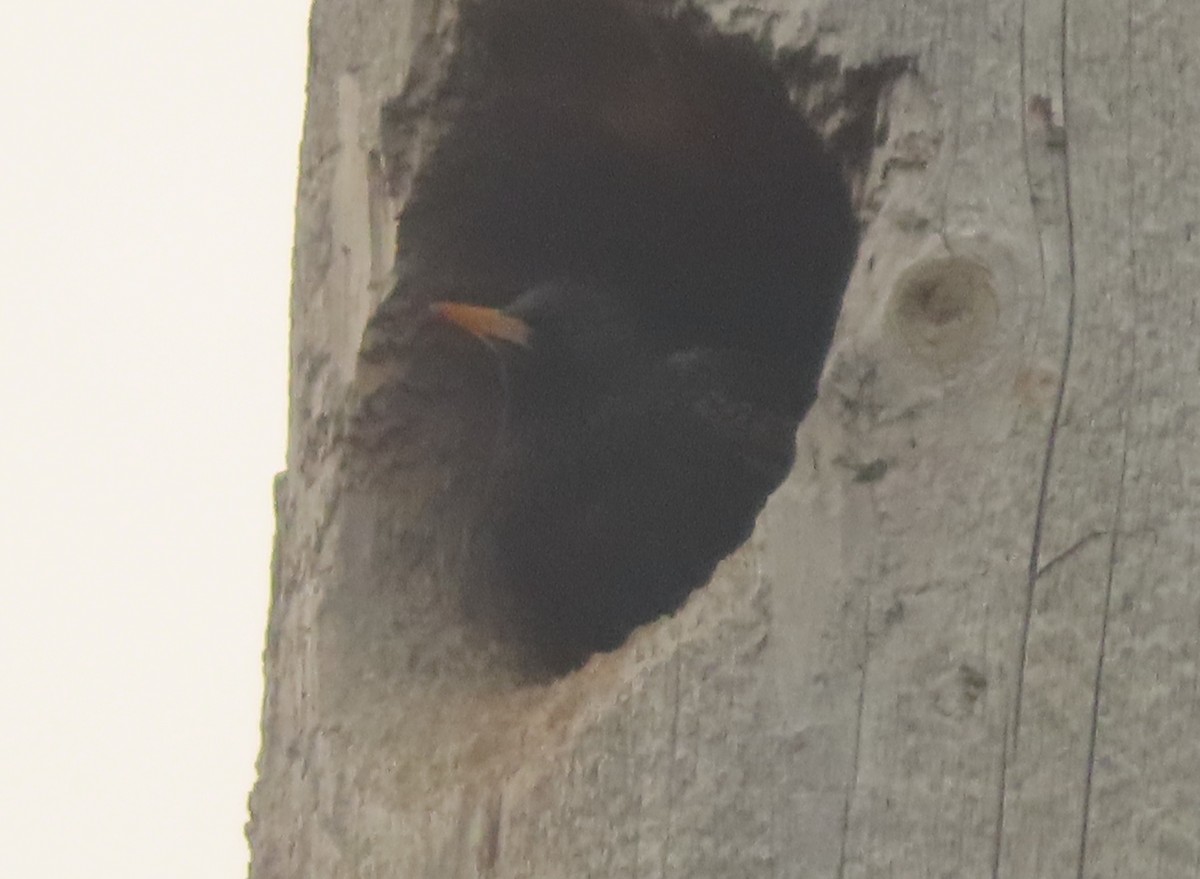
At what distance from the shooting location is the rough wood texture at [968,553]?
120 cm

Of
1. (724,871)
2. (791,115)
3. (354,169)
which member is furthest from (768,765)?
(354,169)

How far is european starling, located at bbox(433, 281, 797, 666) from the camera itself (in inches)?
77.8

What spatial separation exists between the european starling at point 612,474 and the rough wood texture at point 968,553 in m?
0.60

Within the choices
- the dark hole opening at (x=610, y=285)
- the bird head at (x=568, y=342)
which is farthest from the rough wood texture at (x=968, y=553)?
the bird head at (x=568, y=342)

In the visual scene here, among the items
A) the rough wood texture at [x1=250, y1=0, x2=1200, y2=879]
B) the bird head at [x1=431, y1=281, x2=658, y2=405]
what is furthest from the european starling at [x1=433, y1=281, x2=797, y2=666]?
the rough wood texture at [x1=250, y1=0, x2=1200, y2=879]

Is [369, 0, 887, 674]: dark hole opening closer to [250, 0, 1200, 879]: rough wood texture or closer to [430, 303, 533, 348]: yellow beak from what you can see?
[430, 303, 533, 348]: yellow beak

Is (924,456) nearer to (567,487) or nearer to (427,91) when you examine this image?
(427,91)

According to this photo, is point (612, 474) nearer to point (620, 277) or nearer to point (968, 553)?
point (620, 277)

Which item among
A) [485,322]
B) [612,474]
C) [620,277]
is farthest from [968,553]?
[620,277]

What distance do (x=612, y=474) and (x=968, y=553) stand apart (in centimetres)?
86

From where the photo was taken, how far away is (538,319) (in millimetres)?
2029

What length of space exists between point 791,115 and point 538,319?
49cm

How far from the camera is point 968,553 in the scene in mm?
1228

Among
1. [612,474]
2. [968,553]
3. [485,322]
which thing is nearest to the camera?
[968,553]
